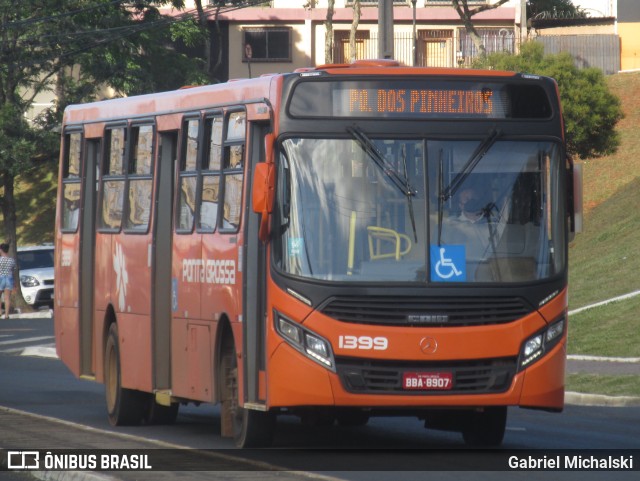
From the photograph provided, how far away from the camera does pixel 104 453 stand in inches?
490

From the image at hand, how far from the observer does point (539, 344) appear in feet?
39.4

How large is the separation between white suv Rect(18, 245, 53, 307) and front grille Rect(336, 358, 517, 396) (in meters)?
31.2

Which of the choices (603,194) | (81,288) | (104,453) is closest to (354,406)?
(104,453)

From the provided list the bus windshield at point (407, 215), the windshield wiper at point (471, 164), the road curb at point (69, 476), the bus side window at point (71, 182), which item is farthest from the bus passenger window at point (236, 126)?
the bus side window at point (71, 182)

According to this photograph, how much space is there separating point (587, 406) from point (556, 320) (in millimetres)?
7164

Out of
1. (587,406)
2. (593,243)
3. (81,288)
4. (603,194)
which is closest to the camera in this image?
(81,288)

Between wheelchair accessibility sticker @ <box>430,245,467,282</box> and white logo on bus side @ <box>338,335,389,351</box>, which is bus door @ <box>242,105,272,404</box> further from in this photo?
wheelchair accessibility sticker @ <box>430,245,467,282</box>

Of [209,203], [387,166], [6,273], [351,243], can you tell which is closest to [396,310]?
[351,243]

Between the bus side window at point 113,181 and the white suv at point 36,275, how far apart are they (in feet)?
85.2

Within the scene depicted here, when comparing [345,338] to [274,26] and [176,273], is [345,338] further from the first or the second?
[274,26]

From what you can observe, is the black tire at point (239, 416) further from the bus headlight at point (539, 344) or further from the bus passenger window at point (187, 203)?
the bus headlight at point (539, 344)

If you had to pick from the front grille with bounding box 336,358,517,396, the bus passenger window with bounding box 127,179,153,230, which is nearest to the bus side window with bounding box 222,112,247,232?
the front grille with bounding box 336,358,517,396

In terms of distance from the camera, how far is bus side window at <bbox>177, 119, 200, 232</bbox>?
46.0ft

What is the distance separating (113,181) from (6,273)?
21.9 meters
